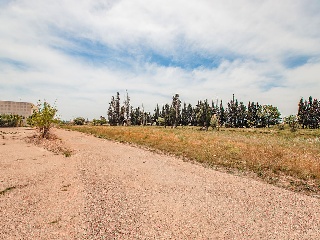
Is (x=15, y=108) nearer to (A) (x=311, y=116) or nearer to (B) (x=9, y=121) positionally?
(B) (x=9, y=121)

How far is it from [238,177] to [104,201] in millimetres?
6450

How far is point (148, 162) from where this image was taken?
13406 millimetres

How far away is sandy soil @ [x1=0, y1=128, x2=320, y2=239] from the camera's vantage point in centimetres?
529

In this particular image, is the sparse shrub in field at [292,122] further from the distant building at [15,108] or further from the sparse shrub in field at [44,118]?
the distant building at [15,108]

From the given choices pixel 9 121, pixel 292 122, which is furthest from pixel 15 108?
pixel 292 122

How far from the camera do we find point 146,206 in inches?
266

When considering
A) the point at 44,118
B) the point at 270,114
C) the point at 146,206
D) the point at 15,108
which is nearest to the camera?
the point at 146,206

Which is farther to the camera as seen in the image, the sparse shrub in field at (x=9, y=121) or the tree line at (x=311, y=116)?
the tree line at (x=311, y=116)

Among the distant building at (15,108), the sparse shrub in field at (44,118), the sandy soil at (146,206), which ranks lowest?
the sandy soil at (146,206)

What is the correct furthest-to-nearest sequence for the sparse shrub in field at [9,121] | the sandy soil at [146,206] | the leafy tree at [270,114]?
the leafy tree at [270,114]
the sparse shrub in field at [9,121]
the sandy soil at [146,206]

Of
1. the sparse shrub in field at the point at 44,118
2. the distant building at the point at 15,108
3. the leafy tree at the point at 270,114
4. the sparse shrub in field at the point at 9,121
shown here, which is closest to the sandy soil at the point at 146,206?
the sparse shrub in field at the point at 44,118

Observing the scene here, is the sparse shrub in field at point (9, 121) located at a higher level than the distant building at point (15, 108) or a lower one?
lower

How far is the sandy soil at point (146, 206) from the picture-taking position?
5289 mm

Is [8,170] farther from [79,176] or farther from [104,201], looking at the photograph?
[104,201]
